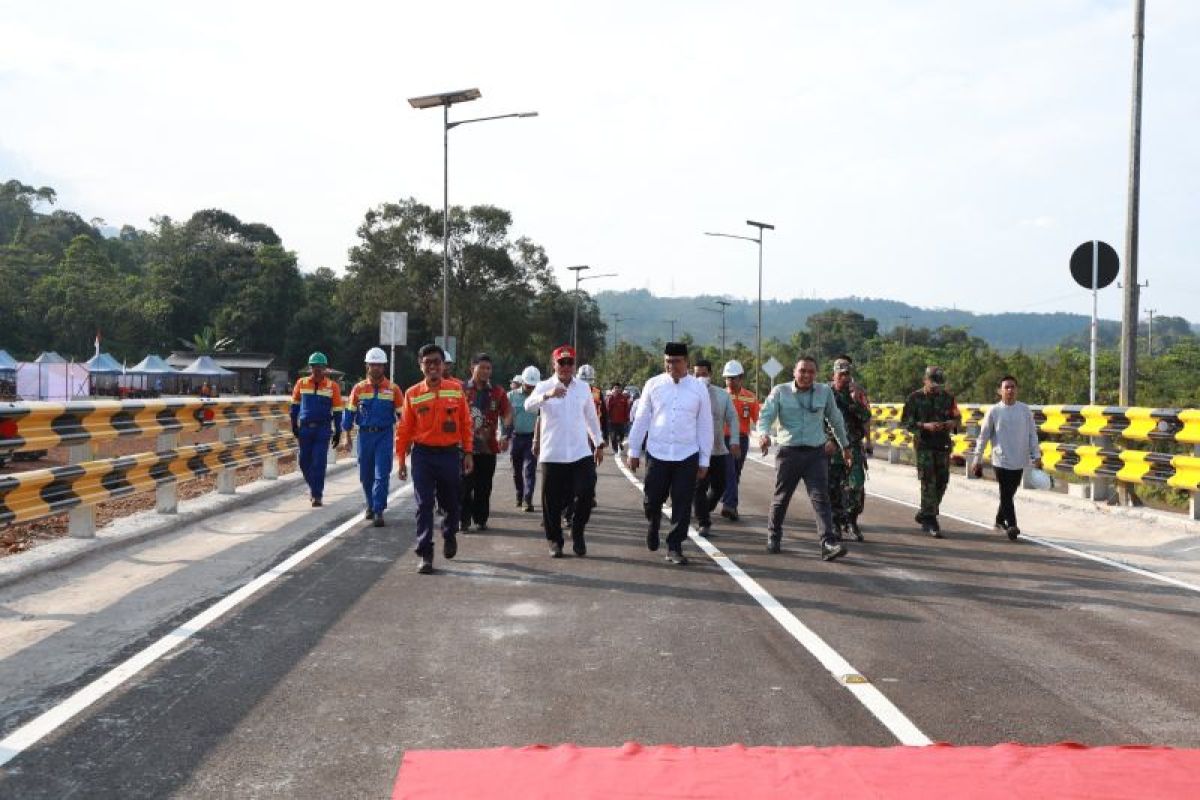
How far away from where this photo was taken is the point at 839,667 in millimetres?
5527

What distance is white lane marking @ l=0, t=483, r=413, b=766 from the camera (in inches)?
169

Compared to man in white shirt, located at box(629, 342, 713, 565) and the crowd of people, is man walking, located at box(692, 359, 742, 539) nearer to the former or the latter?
the crowd of people

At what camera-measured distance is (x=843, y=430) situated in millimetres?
10188

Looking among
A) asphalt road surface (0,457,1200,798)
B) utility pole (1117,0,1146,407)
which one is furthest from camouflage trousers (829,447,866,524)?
utility pole (1117,0,1146,407)

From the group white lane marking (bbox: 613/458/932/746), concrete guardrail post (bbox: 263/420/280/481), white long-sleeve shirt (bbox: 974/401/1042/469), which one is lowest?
white lane marking (bbox: 613/458/932/746)

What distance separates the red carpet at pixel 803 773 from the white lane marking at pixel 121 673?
5.14 ft

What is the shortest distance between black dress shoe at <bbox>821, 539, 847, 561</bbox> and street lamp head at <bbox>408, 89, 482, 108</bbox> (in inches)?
779

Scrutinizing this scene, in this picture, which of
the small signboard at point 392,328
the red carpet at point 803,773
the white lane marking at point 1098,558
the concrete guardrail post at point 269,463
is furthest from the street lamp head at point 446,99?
the red carpet at point 803,773

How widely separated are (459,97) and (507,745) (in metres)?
24.5

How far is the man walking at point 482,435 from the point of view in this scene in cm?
1120

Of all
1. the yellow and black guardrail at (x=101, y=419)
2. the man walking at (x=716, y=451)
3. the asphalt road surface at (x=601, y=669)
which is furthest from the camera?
the man walking at (x=716, y=451)

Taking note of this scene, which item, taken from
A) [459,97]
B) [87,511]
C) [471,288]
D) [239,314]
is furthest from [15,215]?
[87,511]

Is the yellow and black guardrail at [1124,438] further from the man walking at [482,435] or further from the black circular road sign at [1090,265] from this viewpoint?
the man walking at [482,435]

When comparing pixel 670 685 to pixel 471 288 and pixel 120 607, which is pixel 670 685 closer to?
pixel 120 607
